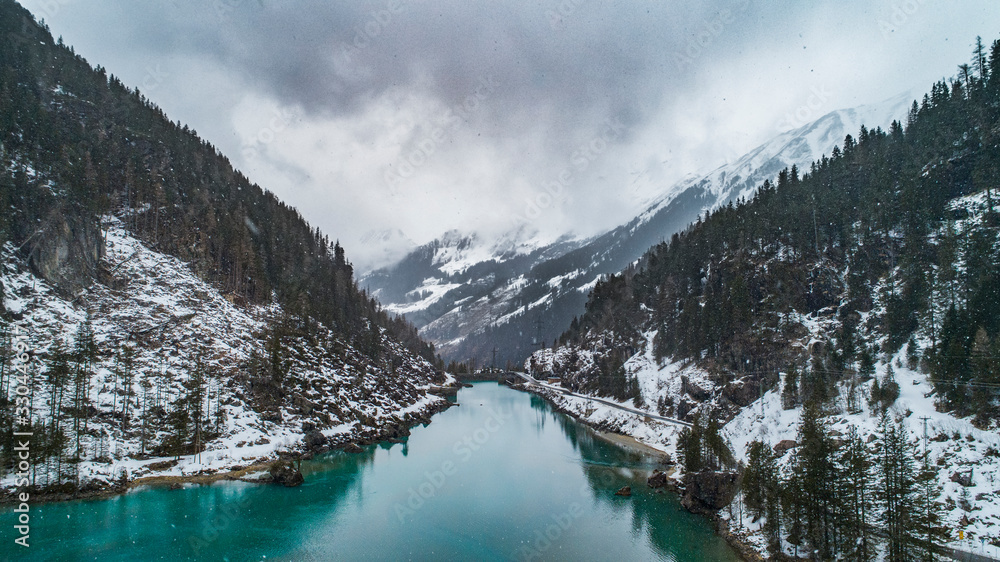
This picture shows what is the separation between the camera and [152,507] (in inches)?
1724

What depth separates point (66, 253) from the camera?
68.2 meters

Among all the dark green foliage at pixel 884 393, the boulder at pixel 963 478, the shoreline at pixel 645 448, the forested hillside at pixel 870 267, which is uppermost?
the forested hillside at pixel 870 267

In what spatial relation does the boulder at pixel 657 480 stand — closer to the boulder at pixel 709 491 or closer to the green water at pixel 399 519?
the green water at pixel 399 519

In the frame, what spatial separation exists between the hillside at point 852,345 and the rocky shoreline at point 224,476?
4632 cm

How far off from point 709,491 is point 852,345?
30.0 m

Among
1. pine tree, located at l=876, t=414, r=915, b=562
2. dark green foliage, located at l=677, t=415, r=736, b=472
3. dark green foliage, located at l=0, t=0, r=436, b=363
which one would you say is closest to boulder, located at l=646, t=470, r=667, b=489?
dark green foliage, located at l=677, t=415, r=736, b=472

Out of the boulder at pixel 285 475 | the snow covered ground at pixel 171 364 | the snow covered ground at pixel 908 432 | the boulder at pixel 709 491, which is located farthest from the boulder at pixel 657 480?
the snow covered ground at pixel 171 364

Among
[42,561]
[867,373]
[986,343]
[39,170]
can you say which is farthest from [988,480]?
[39,170]

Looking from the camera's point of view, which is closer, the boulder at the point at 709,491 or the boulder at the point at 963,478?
the boulder at the point at 963,478

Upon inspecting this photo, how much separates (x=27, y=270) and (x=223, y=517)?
5134 cm

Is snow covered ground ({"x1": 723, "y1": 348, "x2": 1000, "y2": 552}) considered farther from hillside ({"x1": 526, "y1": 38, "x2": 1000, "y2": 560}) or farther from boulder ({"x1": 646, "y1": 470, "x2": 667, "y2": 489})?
boulder ({"x1": 646, "y1": 470, "x2": 667, "y2": 489})

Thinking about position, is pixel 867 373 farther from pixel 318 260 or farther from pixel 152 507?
pixel 318 260

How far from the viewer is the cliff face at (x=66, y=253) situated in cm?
6531

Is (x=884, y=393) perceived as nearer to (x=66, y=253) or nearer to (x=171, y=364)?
(x=171, y=364)
